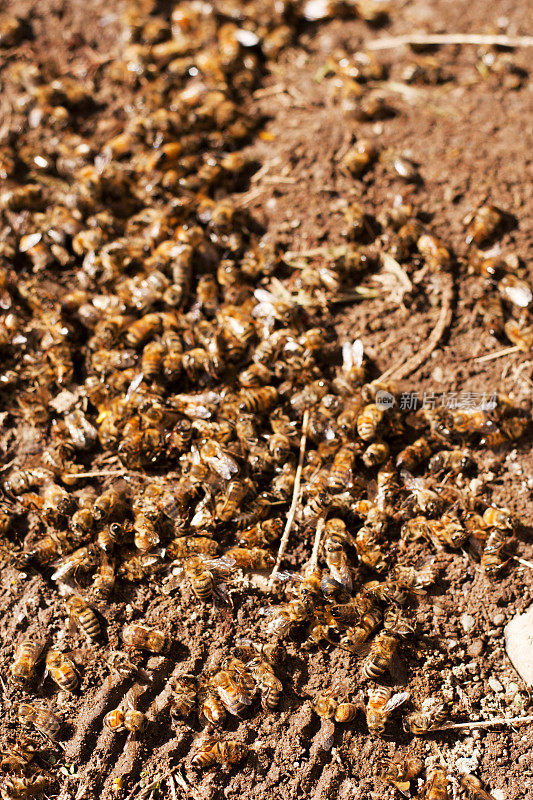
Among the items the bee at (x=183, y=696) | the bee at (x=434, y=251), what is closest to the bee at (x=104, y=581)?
the bee at (x=183, y=696)

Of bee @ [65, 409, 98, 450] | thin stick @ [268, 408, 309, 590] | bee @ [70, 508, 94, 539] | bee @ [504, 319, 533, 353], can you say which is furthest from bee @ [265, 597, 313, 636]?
bee @ [504, 319, 533, 353]

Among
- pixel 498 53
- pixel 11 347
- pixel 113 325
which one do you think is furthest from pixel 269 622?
pixel 498 53

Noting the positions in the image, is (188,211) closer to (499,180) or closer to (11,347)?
(11,347)

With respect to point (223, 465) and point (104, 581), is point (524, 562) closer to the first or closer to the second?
point (223, 465)

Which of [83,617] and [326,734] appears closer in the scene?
[326,734]

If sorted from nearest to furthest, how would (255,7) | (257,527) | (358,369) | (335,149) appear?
(257,527), (358,369), (335,149), (255,7)

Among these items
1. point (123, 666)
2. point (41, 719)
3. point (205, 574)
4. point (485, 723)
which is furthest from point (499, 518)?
point (41, 719)

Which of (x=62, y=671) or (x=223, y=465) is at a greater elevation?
(x=223, y=465)

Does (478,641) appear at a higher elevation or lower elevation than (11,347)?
lower
